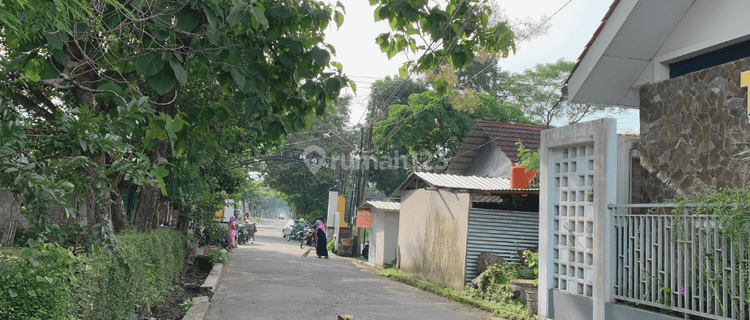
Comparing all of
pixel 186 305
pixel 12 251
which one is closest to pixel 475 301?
pixel 186 305

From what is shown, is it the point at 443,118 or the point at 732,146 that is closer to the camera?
the point at 732,146

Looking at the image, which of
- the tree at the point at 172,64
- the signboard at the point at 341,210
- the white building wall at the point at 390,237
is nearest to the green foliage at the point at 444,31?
the tree at the point at 172,64

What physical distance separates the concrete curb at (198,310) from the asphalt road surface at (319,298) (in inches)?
5.8

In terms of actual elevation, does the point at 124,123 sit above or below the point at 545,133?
below

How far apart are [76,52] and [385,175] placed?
34060mm

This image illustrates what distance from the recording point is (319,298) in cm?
1220

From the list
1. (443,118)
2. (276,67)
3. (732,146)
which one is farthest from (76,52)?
(443,118)

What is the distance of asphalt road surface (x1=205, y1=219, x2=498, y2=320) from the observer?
1033 cm

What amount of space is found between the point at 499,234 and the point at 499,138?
6.24 metres

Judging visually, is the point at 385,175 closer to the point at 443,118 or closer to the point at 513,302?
the point at 443,118

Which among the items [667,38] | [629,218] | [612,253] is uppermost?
[667,38]

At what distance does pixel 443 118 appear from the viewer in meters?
29.7

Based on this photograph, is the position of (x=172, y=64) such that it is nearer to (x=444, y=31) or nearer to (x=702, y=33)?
(x=444, y=31)

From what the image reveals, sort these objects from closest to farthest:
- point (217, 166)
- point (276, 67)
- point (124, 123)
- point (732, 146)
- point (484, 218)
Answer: point (124, 123)
point (276, 67)
point (732, 146)
point (484, 218)
point (217, 166)
